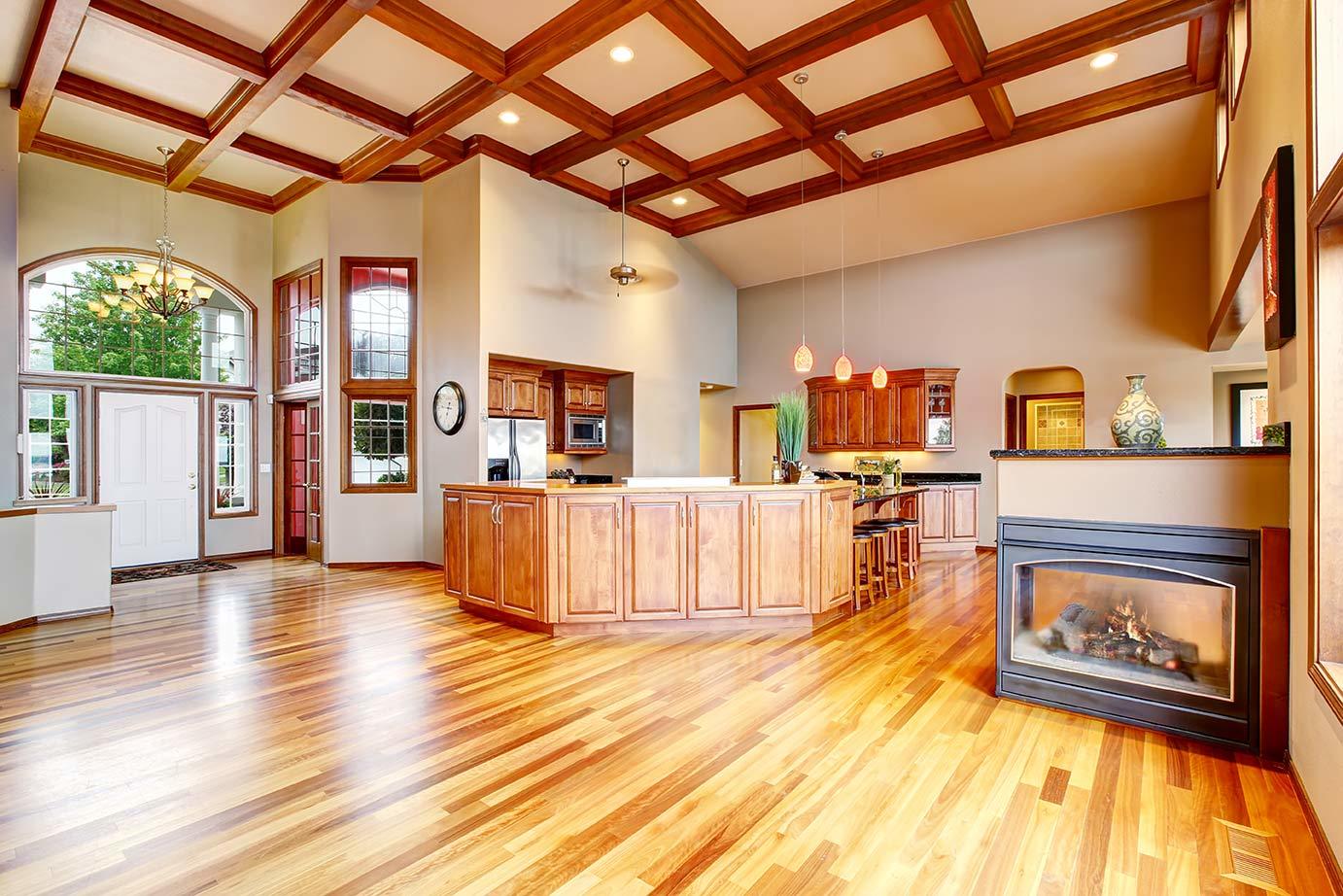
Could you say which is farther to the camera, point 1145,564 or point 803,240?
point 803,240

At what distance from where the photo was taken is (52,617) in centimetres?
467

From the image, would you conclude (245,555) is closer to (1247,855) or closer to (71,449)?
(71,449)

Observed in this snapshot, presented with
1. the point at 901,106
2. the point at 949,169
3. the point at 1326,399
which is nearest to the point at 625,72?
the point at 901,106

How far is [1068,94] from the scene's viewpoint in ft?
18.5

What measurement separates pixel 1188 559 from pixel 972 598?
112 inches

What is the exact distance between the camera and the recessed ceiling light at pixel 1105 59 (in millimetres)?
5013

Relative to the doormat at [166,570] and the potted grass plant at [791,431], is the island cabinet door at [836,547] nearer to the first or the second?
the potted grass plant at [791,431]

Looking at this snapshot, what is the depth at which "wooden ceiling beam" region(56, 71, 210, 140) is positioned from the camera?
5113 mm

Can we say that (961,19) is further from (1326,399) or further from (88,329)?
(88,329)

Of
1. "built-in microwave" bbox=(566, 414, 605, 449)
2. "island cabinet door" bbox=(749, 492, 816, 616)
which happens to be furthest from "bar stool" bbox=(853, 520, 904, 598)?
"built-in microwave" bbox=(566, 414, 605, 449)

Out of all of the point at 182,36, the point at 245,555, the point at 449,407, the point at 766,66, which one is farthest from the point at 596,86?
the point at 245,555

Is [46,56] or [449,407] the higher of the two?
[46,56]

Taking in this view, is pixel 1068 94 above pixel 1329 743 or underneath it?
above

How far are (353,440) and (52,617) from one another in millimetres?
2876
